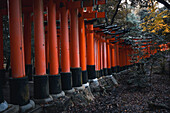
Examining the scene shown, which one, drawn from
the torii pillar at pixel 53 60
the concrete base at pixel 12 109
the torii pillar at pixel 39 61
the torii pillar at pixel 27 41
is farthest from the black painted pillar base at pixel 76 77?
the concrete base at pixel 12 109

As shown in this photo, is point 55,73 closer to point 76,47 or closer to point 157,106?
point 76,47

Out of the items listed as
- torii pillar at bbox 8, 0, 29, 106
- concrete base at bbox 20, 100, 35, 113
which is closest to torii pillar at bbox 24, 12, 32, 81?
concrete base at bbox 20, 100, 35, 113

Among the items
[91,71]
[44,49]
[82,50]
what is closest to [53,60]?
[44,49]

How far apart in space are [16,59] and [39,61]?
1049mm

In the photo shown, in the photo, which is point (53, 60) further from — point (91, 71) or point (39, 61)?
point (91, 71)

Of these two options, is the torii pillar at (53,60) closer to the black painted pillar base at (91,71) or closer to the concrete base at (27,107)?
the concrete base at (27,107)

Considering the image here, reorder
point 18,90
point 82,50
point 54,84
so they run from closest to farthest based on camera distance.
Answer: point 18,90
point 54,84
point 82,50

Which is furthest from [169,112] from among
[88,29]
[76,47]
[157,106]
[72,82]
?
[88,29]

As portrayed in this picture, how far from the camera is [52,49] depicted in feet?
21.4

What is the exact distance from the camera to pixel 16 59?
4.86 metres

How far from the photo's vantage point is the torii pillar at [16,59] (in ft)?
15.9

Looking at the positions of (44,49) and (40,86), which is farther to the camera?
(44,49)

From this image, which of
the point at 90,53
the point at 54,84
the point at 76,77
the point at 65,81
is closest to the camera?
the point at 54,84

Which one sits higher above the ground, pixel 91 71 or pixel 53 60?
pixel 53 60
